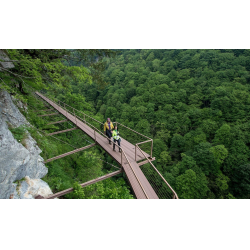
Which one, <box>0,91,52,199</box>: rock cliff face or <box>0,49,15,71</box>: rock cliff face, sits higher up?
<box>0,49,15,71</box>: rock cliff face

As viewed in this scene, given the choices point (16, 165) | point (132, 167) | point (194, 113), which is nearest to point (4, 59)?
point (16, 165)

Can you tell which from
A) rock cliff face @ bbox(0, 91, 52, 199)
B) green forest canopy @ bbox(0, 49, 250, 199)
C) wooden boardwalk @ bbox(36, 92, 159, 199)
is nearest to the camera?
rock cliff face @ bbox(0, 91, 52, 199)

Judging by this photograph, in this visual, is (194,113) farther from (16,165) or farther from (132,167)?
(16,165)

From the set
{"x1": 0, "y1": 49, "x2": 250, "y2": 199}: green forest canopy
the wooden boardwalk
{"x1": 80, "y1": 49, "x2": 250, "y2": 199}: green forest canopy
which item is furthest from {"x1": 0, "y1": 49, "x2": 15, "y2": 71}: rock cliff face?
{"x1": 80, "y1": 49, "x2": 250, "y2": 199}: green forest canopy

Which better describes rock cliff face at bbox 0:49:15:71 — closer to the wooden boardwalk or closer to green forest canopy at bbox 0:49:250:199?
green forest canopy at bbox 0:49:250:199

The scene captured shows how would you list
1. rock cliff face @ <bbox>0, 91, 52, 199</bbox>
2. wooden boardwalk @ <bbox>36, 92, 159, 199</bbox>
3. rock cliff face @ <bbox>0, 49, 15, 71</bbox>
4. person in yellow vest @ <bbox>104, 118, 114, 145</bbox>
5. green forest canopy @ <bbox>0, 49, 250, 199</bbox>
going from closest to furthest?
rock cliff face @ <bbox>0, 91, 52, 199</bbox> < wooden boardwalk @ <bbox>36, 92, 159, 199</bbox> < rock cliff face @ <bbox>0, 49, 15, 71</bbox> < person in yellow vest @ <bbox>104, 118, 114, 145</bbox> < green forest canopy @ <bbox>0, 49, 250, 199</bbox>

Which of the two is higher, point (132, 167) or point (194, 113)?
point (132, 167)

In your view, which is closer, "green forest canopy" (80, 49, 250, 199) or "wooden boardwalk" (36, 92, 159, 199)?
"wooden boardwalk" (36, 92, 159, 199)
